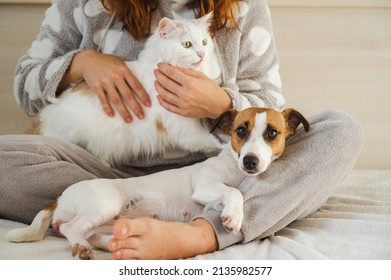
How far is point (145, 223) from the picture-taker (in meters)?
0.92

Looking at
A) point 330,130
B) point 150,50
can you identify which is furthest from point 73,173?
point 330,130

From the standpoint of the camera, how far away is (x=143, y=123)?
1251 millimetres

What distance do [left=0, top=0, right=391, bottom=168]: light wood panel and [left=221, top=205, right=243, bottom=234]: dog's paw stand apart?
0.80 meters

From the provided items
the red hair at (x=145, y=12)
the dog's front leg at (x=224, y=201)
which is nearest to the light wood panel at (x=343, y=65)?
the red hair at (x=145, y=12)

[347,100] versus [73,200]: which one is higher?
[73,200]

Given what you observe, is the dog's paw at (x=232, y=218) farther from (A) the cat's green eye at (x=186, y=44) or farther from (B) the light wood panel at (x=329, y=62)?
(B) the light wood panel at (x=329, y=62)

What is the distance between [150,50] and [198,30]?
0.14 meters

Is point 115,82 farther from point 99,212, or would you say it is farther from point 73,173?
point 99,212

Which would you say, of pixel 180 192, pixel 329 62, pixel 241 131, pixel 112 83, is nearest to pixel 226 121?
pixel 241 131

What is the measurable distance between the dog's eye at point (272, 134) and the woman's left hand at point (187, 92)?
17 centimetres

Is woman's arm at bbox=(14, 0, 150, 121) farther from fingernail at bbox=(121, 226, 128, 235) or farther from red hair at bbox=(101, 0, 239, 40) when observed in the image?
fingernail at bbox=(121, 226, 128, 235)

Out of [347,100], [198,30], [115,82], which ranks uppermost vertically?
[198,30]
